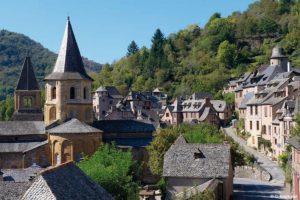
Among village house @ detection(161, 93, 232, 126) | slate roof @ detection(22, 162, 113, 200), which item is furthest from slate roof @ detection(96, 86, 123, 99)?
slate roof @ detection(22, 162, 113, 200)

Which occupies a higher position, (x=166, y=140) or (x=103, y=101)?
(x=103, y=101)

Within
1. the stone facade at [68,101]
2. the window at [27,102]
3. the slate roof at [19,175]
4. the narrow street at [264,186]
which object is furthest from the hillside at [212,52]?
the slate roof at [19,175]

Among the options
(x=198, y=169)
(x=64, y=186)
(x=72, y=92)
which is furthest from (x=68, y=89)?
(x=64, y=186)

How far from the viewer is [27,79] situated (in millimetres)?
79250

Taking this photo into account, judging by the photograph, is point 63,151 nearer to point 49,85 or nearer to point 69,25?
point 49,85

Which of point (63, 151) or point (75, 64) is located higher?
point (75, 64)

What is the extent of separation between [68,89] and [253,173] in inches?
846

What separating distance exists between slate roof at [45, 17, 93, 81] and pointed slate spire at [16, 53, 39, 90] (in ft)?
69.2

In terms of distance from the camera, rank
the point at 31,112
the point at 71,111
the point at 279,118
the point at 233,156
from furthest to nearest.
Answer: the point at 31,112 < the point at 279,118 < the point at 71,111 < the point at 233,156

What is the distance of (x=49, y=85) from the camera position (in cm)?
5809

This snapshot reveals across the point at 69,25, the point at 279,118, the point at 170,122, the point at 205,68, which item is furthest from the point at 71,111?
the point at 205,68

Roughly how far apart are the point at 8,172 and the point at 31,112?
116ft

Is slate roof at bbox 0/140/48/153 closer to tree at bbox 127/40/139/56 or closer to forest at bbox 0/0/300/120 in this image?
forest at bbox 0/0/300/120

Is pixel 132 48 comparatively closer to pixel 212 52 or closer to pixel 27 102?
pixel 212 52
